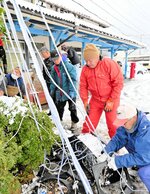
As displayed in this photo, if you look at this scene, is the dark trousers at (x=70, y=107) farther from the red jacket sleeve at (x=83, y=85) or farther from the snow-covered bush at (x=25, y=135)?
the snow-covered bush at (x=25, y=135)

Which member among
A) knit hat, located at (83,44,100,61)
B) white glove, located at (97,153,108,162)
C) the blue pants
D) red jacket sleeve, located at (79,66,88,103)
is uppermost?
knit hat, located at (83,44,100,61)

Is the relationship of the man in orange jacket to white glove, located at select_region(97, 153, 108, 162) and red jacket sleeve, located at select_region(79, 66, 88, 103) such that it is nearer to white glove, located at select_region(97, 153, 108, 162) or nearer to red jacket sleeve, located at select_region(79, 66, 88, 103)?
red jacket sleeve, located at select_region(79, 66, 88, 103)

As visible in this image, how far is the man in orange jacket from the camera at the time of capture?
11.2 feet

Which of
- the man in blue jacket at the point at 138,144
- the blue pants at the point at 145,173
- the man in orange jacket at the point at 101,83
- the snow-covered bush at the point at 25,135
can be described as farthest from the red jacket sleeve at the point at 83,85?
the blue pants at the point at 145,173

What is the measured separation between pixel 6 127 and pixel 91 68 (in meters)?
1.75

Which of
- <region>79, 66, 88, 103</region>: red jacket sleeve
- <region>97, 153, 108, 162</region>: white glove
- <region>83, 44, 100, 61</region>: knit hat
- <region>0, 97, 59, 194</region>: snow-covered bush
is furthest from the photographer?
<region>79, 66, 88, 103</region>: red jacket sleeve

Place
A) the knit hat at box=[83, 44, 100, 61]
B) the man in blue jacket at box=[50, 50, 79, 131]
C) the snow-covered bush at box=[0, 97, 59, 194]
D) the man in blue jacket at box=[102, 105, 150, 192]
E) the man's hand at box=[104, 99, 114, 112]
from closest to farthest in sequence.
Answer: the snow-covered bush at box=[0, 97, 59, 194], the man in blue jacket at box=[102, 105, 150, 192], the knit hat at box=[83, 44, 100, 61], the man's hand at box=[104, 99, 114, 112], the man in blue jacket at box=[50, 50, 79, 131]

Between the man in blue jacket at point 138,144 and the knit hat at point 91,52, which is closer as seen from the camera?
the man in blue jacket at point 138,144

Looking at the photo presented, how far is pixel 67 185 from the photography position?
88.5 inches

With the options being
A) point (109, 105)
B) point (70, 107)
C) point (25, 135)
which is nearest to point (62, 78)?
point (70, 107)

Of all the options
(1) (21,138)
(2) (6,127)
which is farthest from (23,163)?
(2) (6,127)

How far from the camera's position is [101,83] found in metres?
3.51

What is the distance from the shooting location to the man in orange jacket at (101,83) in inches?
134

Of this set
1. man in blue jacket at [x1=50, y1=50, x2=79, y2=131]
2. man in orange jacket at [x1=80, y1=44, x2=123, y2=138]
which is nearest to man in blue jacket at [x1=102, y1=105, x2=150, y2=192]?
man in orange jacket at [x1=80, y1=44, x2=123, y2=138]
